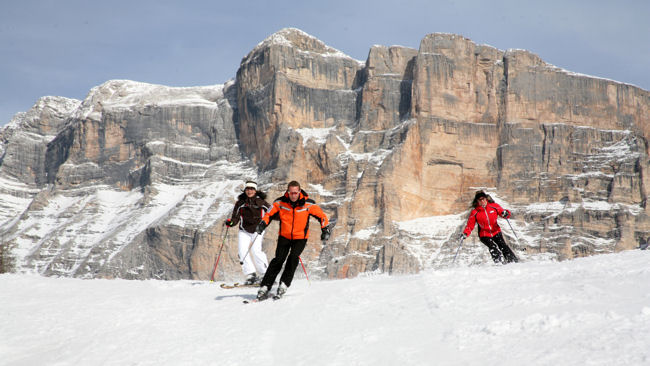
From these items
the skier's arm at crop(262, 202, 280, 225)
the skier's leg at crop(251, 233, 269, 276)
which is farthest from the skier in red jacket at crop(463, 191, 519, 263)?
the skier's arm at crop(262, 202, 280, 225)

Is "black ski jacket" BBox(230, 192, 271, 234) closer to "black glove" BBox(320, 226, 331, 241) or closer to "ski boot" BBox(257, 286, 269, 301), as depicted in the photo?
"black glove" BBox(320, 226, 331, 241)

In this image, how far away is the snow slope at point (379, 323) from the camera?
241 inches

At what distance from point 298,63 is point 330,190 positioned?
27.3 meters

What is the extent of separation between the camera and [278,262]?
10.6 m

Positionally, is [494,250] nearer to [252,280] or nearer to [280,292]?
[252,280]

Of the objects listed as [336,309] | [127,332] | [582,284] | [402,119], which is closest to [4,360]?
[127,332]

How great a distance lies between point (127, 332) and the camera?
8.48 meters

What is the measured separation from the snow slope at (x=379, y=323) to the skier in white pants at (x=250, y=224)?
2415mm

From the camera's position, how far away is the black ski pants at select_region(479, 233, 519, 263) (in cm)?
1462

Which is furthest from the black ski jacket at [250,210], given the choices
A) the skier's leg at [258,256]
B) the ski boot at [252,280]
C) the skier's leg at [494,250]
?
the skier's leg at [494,250]

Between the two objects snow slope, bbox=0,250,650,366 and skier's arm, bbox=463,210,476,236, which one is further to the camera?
skier's arm, bbox=463,210,476,236

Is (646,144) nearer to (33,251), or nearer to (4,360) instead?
(33,251)

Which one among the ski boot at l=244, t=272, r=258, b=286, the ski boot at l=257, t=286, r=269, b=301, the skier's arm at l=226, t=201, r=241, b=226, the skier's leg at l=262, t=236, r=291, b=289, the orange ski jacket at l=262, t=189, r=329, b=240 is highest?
the orange ski jacket at l=262, t=189, r=329, b=240

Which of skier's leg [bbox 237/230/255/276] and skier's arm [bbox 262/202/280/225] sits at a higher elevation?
skier's arm [bbox 262/202/280/225]
